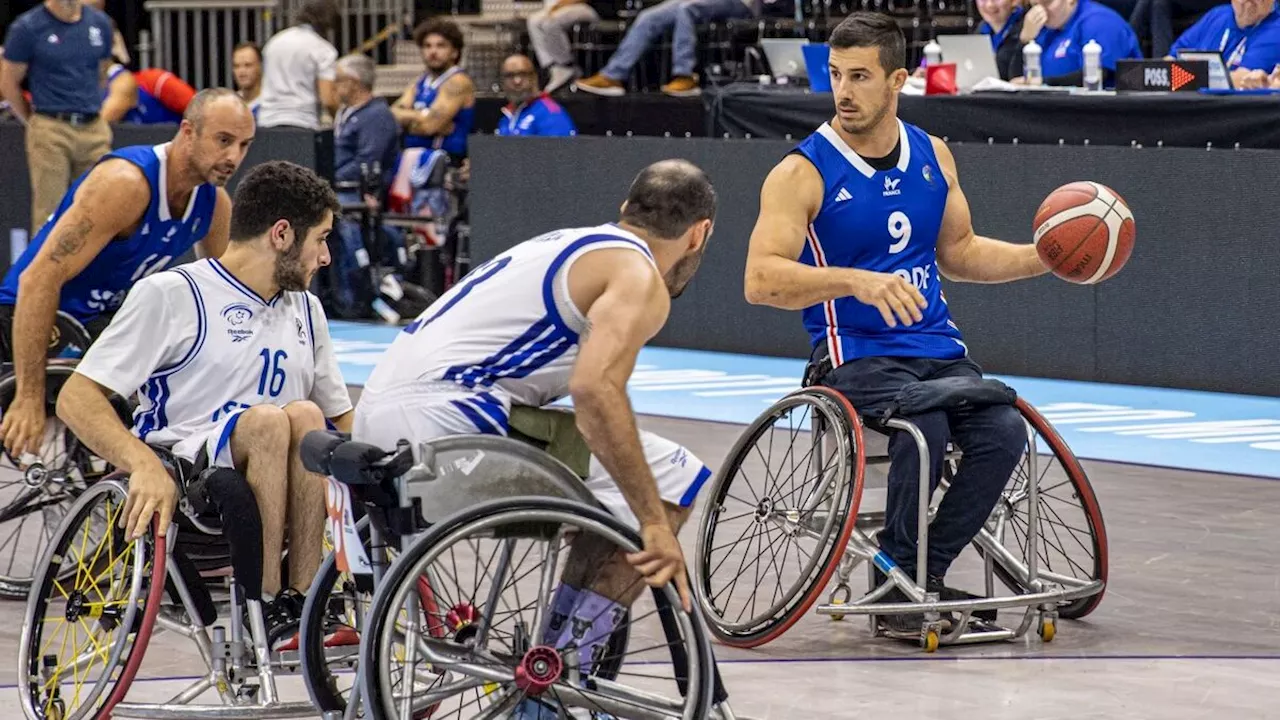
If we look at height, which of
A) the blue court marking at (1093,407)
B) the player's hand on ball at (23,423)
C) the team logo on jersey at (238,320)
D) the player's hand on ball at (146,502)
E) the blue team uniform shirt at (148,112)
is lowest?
the blue court marking at (1093,407)

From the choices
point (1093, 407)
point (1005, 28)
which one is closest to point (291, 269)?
point (1093, 407)

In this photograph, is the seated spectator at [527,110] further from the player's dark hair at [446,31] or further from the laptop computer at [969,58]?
the laptop computer at [969,58]

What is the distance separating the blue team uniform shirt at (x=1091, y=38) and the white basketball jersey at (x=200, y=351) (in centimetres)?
636

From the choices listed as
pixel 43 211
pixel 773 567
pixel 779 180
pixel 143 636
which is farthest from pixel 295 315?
pixel 43 211

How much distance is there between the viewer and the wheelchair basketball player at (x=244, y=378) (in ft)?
13.9

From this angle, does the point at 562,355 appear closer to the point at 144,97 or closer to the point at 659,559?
the point at 659,559

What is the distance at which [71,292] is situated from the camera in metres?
5.76

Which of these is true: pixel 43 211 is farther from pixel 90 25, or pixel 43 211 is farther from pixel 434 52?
pixel 434 52

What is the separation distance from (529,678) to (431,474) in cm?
40

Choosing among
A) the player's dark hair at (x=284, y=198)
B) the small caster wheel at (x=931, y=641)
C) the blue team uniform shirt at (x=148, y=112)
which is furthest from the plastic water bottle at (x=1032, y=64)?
the blue team uniform shirt at (x=148, y=112)

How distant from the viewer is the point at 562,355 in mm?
3807

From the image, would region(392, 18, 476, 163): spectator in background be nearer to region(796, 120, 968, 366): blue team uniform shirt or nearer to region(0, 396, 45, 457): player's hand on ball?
region(796, 120, 968, 366): blue team uniform shirt

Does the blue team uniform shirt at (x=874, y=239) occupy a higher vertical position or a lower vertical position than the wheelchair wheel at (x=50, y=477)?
higher

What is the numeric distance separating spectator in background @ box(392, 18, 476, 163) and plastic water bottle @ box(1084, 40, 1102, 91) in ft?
14.3
